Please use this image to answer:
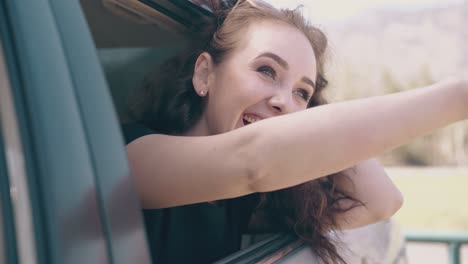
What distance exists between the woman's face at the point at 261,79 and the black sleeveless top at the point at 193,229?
23 cm

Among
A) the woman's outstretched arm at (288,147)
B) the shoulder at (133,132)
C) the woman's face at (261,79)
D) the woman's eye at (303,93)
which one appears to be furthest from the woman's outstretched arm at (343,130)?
the woman's eye at (303,93)

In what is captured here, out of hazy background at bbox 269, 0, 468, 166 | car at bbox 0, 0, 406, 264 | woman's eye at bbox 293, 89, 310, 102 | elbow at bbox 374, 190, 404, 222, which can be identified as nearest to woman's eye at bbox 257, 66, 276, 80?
woman's eye at bbox 293, 89, 310, 102

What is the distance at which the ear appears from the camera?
1895 millimetres

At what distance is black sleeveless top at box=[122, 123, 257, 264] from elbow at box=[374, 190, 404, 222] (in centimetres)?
41

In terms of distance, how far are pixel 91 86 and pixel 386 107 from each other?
61 centimetres

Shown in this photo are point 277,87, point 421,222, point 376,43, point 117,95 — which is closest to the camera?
point 277,87

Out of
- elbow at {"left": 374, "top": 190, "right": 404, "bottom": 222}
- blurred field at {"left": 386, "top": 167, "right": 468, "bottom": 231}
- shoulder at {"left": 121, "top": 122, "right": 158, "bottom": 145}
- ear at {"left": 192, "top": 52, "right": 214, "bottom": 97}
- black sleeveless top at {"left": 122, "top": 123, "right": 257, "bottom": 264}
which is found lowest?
blurred field at {"left": 386, "top": 167, "right": 468, "bottom": 231}

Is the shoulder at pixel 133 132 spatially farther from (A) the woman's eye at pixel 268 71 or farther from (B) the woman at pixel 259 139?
(A) the woman's eye at pixel 268 71

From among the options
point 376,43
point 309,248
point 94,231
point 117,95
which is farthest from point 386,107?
point 376,43

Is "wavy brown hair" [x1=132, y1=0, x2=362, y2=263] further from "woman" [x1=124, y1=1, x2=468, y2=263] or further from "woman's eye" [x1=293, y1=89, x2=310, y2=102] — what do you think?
"woman's eye" [x1=293, y1=89, x2=310, y2=102]

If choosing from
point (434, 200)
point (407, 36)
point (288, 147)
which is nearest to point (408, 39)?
point (407, 36)

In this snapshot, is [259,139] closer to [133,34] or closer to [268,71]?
[268,71]

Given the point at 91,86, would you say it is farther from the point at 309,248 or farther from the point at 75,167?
the point at 309,248

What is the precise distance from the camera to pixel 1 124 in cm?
86
